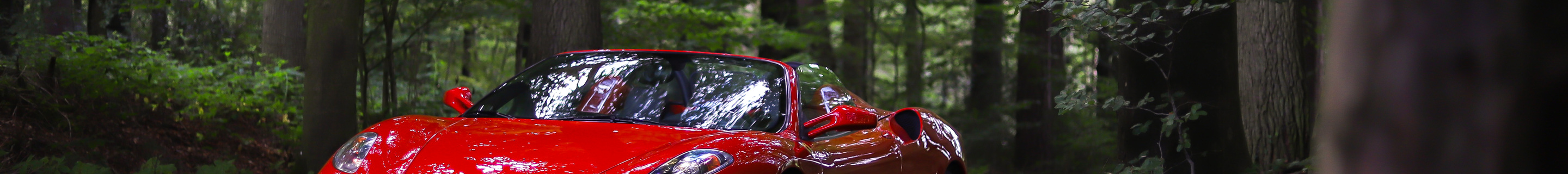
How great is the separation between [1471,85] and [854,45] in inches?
695

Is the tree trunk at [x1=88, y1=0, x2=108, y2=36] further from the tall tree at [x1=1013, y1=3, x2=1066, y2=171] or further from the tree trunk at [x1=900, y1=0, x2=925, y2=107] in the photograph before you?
the tree trunk at [x1=900, y1=0, x2=925, y2=107]

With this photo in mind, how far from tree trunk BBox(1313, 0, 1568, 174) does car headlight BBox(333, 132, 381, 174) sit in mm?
3120

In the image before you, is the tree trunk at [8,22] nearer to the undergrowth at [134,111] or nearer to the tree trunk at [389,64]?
the undergrowth at [134,111]

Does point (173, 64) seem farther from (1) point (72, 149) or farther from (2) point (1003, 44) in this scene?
(2) point (1003, 44)

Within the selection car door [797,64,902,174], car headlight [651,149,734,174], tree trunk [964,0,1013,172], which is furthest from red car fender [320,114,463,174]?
tree trunk [964,0,1013,172]

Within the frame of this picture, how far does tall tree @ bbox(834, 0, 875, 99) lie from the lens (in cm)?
1847

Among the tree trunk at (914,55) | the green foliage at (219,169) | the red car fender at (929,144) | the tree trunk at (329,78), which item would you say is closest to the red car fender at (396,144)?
the red car fender at (929,144)

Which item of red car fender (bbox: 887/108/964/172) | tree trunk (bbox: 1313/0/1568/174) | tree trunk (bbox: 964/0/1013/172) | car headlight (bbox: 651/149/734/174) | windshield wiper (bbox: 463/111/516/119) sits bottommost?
tree trunk (bbox: 964/0/1013/172)

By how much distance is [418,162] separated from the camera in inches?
141

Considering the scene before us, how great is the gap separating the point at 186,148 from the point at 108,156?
3.52 feet

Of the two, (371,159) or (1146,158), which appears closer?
(371,159)

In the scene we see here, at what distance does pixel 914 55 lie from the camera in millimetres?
22344

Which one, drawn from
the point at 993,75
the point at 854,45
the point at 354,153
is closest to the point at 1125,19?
the point at 354,153

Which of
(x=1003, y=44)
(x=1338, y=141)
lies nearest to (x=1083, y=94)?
(x=1338, y=141)
